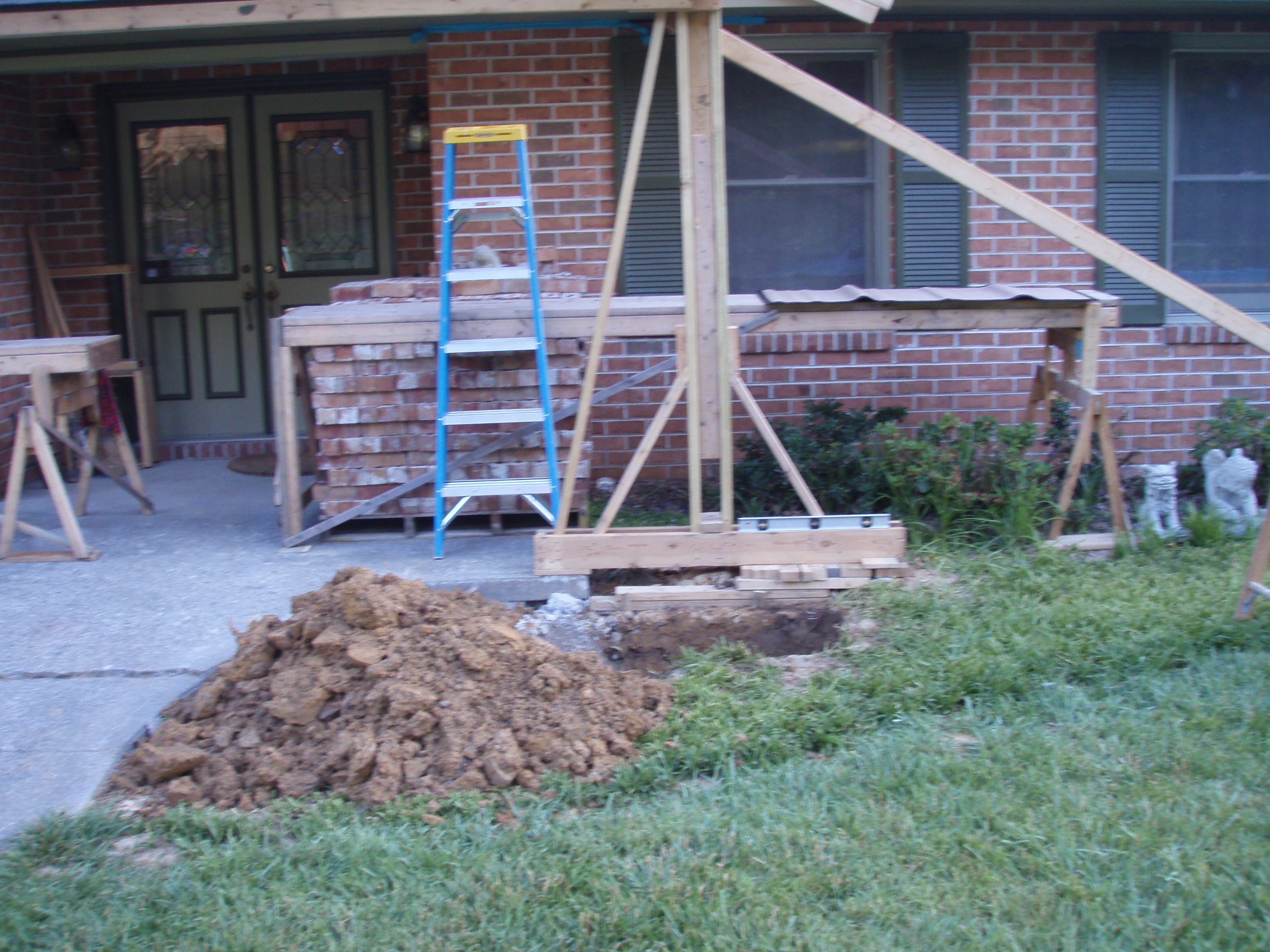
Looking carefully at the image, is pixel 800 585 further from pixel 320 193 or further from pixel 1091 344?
pixel 320 193

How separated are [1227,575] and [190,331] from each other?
676 cm

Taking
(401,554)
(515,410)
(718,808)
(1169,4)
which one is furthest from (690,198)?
(1169,4)

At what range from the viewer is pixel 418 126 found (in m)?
7.62

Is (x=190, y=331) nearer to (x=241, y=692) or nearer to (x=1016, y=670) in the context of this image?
(x=241, y=692)

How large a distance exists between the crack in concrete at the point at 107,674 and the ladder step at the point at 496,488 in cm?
139

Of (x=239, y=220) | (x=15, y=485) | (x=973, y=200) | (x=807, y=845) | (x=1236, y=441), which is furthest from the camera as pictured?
(x=239, y=220)

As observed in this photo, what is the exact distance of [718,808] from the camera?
3.12 meters

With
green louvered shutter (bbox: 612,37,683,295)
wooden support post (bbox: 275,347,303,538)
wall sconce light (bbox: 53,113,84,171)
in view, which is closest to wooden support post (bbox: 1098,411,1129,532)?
green louvered shutter (bbox: 612,37,683,295)

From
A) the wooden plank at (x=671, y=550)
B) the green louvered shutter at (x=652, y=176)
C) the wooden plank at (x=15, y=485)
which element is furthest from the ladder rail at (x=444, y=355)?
the wooden plank at (x=15, y=485)

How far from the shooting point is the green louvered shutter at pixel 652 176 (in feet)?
20.6

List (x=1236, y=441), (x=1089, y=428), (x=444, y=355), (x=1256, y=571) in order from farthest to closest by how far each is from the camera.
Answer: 1. (x=1236, y=441)
2. (x=1089, y=428)
3. (x=444, y=355)
4. (x=1256, y=571)

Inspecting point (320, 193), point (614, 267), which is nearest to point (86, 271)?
point (320, 193)

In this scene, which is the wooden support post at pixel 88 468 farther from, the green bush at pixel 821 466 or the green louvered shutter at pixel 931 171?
the green louvered shutter at pixel 931 171

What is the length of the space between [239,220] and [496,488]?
411 centimetres
